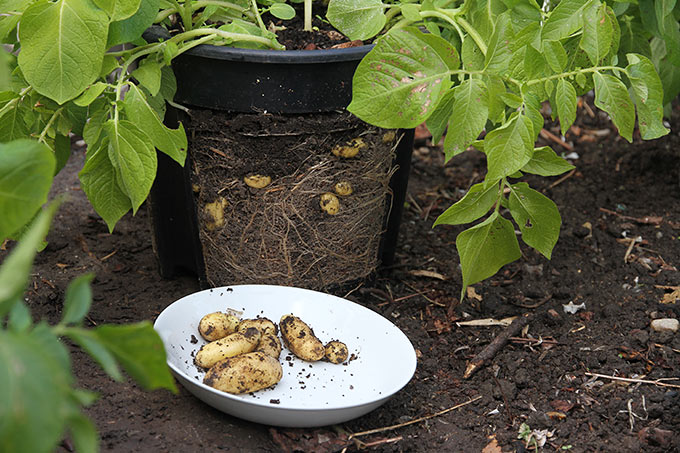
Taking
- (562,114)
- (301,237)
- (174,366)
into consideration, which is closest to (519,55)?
(562,114)

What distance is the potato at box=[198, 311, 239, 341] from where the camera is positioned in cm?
126

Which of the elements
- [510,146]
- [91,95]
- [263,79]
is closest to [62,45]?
[91,95]

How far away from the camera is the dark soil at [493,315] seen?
1146 millimetres

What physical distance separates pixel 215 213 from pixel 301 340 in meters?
0.29

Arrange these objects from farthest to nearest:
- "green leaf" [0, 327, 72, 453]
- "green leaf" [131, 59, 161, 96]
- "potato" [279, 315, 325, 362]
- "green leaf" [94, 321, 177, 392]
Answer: "potato" [279, 315, 325, 362] < "green leaf" [131, 59, 161, 96] < "green leaf" [94, 321, 177, 392] < "green leaf" [0, 327, 72, 453]

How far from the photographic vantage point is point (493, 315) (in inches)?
58.4

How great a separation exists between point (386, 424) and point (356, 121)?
513mm

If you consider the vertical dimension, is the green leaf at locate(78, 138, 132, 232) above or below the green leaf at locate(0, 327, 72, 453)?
below

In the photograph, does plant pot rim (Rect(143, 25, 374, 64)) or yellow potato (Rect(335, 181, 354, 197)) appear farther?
yellow potato (Rect(335, 181, 354, 197))

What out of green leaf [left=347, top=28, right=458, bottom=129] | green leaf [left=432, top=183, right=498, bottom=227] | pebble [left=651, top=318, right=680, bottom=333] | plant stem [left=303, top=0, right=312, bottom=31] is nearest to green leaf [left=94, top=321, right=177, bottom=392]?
green leaf [left=347, top=28, right=458, bottom=129]

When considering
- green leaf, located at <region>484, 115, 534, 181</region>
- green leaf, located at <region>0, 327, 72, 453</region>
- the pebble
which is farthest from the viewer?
the pebble

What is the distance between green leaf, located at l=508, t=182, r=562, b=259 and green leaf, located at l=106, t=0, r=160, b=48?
0.63 m

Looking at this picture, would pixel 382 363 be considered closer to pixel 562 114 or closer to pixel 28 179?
pixel 562 114

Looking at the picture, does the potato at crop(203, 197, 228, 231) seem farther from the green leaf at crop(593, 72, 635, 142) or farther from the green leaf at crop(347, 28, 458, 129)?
the green leaf at crop(593, 72, 635, 142)
